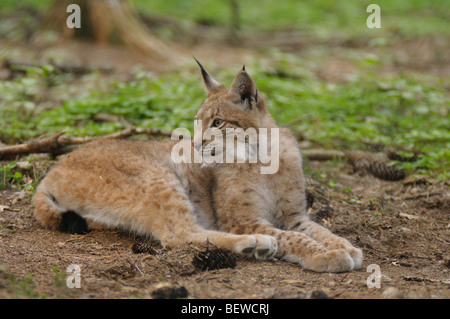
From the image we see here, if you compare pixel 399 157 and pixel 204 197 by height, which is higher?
pixel 399 157

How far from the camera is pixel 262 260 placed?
3279mm

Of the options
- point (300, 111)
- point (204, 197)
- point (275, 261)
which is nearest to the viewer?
point (275, 261)

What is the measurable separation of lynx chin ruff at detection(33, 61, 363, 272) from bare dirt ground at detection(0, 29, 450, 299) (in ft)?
0.46

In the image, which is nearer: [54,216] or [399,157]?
[54,216]

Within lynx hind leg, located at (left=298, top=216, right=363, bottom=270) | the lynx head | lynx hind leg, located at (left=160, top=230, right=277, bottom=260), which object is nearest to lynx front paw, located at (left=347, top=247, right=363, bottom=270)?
lynx hind leg, located at (left=298, top=216, right=363, bottom=270)

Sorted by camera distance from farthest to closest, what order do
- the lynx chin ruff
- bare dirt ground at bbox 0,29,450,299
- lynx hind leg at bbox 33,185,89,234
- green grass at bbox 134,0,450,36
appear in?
green grass at bbox 134,0,450,36 → lynx hind leg at bbox 33,185,89,234 → the lynx chin ruff → bare dirt ground at bbox 0,29,450,299

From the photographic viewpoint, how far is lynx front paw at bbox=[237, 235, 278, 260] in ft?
10.6

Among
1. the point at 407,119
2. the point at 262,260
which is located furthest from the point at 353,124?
the point at 262,260

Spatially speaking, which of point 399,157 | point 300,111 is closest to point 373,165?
point 399,157

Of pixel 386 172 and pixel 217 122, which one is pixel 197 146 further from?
pixel 386 172

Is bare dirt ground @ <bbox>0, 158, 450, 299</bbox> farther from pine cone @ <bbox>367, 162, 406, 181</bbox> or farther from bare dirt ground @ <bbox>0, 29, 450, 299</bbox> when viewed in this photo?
pine cone @ <bbox>367, 162, 406, 181</bbox>

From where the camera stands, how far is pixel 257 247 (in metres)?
3.24

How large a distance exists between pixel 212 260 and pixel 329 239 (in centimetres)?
96

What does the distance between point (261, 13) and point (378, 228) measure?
13166 mm
